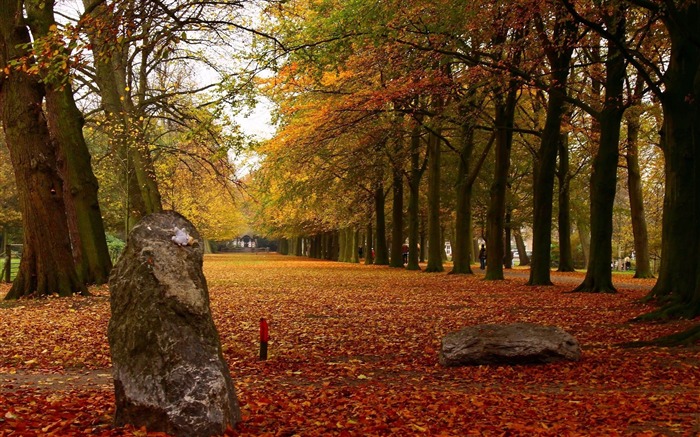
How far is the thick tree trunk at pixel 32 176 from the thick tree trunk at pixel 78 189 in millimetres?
3399

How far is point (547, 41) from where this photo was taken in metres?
16.6

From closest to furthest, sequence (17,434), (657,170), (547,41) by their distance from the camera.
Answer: (17,434), (547,41), (657,170)

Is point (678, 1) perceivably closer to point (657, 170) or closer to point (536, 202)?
point (536, 202)

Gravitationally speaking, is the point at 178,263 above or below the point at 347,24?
below

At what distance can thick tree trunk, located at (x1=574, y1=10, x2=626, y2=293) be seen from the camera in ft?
56.9

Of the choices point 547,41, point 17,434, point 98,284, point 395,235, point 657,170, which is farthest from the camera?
point 395,235

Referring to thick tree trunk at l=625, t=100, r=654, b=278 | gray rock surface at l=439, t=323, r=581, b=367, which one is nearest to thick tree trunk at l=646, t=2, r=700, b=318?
gray rock surface at l=439, t=323, r=581, b=367

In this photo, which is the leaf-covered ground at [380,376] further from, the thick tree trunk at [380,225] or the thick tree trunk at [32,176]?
the thick tree trunk at [380,225]

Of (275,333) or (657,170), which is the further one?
(657,170)

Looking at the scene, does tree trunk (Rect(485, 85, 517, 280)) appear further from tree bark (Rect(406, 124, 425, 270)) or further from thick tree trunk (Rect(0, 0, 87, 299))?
thick tree trunk (Rect(0, 0, 87, 299))

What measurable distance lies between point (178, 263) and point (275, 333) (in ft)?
21.3

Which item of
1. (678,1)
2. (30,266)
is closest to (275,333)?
(30,266)

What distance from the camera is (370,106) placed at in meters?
22.2

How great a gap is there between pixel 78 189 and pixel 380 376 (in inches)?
550
